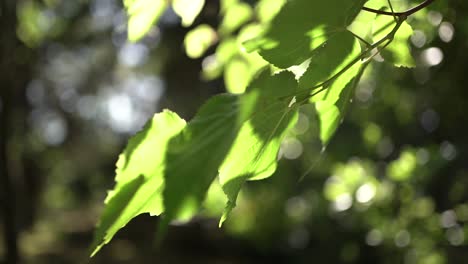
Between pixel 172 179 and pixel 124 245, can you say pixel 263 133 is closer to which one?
pixel 172 179

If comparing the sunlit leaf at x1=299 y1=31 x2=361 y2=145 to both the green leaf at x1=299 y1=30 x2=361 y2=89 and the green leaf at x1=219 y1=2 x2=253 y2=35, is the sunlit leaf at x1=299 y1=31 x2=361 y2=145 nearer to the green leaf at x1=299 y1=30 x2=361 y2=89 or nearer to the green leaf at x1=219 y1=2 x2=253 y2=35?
the green leaf at x1=299 y1=30 x2=361 y2=89

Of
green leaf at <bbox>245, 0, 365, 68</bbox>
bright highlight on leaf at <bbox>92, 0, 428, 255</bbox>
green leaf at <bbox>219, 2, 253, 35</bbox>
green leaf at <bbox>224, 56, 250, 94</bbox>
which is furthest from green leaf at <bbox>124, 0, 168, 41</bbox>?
green leaf at <bbox>219, 2, 253, 35</bbox>

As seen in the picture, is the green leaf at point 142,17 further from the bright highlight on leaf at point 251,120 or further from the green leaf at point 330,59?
the green leaf at point 330,59

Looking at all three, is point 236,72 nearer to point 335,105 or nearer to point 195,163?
point 335,105

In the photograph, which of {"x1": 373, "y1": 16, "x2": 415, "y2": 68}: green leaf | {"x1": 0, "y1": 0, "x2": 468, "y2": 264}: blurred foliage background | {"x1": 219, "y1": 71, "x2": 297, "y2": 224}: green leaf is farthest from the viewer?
{"x1": 0, "y1": 0, "x2": 468, "y2": 264}: blurred foliage background

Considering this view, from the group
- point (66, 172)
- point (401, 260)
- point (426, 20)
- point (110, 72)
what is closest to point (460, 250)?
point (401, 260)

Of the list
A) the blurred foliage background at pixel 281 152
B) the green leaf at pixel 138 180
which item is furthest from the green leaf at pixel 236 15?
the green leaf at pixel 138 180
